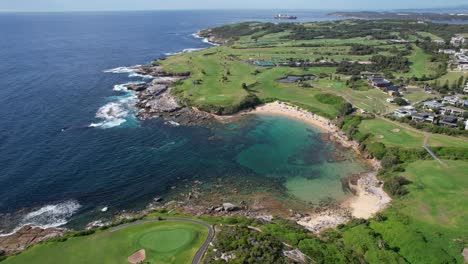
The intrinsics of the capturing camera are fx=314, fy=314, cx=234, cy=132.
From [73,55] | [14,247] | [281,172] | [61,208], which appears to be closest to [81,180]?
[61,208]

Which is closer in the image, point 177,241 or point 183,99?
point 177,241

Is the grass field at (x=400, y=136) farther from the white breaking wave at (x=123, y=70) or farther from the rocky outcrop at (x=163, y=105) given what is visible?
the white breaking wave at (x=123, y=70)

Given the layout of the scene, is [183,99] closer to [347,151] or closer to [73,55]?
[347,151]

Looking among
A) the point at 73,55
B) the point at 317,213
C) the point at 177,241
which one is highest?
the point at 73,55

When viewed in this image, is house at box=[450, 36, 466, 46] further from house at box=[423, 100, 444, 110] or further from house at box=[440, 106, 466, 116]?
house at box=[440, 106, 466, 116]

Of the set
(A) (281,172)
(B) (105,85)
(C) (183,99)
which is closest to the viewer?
(A) (281,172)

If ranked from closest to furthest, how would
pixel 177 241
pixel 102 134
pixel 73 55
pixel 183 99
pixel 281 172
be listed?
pixel 177 241
pixel 281 172
pixel 102 134
pixel 183 99
pixel 73 55

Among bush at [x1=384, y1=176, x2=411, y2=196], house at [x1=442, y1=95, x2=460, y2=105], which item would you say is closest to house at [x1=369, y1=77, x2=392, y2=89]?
house at [x1=442, y1=95, x2=460, y2=105]
